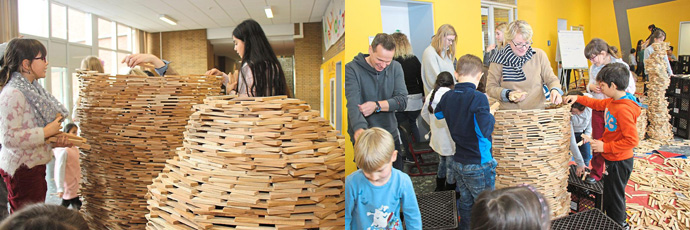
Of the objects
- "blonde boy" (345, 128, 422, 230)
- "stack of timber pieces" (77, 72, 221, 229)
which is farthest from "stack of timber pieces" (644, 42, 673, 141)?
"stack of timber pieces" (77, 72, 221, 229)

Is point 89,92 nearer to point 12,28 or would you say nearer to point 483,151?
point 483,151

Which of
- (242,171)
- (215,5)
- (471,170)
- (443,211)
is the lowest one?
(443,211)

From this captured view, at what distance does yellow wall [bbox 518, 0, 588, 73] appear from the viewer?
9.38 metres

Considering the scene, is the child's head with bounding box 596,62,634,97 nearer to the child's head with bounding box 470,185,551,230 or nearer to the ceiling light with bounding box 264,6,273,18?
the child's head with bounding box 470,185,551,230

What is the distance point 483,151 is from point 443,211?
53 cm

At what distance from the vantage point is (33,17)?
A: 9703mm

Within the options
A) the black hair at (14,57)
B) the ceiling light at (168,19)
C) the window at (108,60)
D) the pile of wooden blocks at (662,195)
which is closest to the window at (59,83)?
the window at (108,60)

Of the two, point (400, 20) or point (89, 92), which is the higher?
point (400, 20)

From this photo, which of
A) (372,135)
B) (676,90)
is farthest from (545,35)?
(372,135)

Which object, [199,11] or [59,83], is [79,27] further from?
[199,11]

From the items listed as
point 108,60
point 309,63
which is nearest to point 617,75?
point 309,63

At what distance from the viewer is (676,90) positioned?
24.6ft

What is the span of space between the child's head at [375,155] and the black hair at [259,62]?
0.77 m

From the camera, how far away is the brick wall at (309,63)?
16.6 metres
